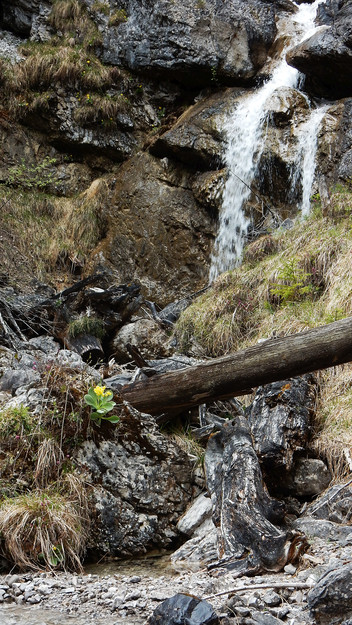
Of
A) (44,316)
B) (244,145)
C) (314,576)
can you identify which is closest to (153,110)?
(244,145)

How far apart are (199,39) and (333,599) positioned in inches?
380

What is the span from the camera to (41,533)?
2.75 m

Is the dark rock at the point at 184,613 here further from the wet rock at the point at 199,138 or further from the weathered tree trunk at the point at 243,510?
the wet rock at the point at 199,138

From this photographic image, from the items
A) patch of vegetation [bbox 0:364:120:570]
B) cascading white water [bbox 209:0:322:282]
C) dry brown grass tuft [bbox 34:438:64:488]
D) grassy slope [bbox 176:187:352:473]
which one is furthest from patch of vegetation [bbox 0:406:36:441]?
cascading white water [bbox 209:0:322:282]

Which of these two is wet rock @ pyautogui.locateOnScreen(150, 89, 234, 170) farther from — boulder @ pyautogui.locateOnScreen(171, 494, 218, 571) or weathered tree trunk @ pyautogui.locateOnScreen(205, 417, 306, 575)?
boulder @ pyautogui.locateOnScreen(171, 494, 218, 571)

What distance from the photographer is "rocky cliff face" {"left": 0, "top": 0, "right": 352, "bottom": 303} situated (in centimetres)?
862

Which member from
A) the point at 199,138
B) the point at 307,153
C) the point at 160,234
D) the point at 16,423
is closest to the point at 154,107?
the point at 199,138

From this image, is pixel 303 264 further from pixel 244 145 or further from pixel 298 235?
pixel 244 145

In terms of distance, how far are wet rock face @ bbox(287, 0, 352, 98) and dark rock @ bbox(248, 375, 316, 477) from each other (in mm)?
6342

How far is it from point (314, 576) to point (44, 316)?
15.1 ft

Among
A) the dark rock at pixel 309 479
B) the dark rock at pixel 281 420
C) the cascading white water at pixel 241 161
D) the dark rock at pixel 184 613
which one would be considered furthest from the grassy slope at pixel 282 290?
the dark rock at pixel 184 613

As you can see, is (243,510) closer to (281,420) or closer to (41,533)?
(281,420)

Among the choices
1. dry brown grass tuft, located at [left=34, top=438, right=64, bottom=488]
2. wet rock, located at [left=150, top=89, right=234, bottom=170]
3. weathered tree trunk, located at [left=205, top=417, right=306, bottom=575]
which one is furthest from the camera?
wet rock, located at [left=150, top=89, right=234, bottom=170]

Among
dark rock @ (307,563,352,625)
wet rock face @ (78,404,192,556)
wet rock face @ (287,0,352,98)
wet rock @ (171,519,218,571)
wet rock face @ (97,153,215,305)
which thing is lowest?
wet rock @ (171,519,218,571)
